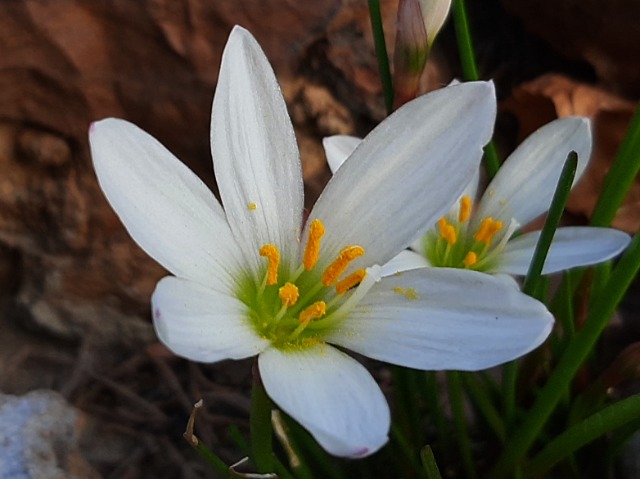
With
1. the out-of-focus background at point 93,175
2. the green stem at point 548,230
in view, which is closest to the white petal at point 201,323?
the green stem at point 548,230

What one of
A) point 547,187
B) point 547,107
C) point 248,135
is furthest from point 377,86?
point 248,135

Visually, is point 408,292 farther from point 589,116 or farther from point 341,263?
point 589,116

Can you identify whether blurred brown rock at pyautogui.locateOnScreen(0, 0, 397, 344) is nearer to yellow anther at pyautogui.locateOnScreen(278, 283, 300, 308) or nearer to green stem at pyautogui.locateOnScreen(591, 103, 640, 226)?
green stem at pyautogui.locateOnScreen(591, 103, 640, 226)

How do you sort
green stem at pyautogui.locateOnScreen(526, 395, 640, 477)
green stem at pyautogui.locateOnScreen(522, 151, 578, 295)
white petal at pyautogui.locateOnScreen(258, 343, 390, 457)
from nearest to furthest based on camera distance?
white petal at pyautogui.locateOnScreen(258, 343, 390, 457)
green stem at pyautogui.locateOnScreen(522, 151, 578, 295)
green stem at pyautogui.locateOnScreen(526, 395, 640, 477)

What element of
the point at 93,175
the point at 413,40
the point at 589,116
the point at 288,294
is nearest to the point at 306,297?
the point at 288,294

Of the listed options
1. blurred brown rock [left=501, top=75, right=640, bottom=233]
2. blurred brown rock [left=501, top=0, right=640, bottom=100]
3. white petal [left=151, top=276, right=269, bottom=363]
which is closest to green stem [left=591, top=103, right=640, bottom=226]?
white petal [left=151, top=276, right=269, bottom=363]

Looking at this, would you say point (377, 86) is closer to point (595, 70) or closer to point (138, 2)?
point (138, 2)

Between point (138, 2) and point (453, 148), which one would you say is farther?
point (138, 2)

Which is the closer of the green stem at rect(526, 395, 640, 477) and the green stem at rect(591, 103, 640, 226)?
the green stem at rect(526, 395, 640, 477)
